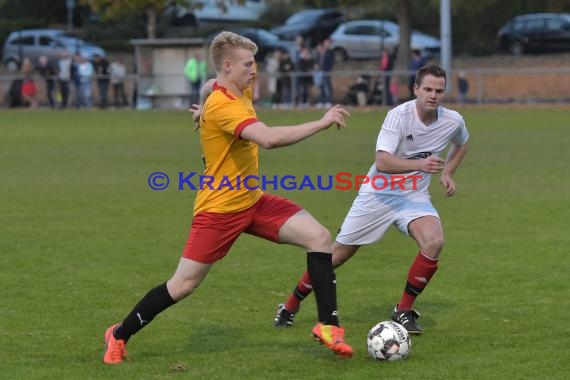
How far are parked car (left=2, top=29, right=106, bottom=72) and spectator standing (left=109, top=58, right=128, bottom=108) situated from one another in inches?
261

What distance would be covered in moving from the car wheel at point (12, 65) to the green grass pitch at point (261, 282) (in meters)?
27.6

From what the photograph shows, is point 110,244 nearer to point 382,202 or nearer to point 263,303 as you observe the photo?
point 263,303

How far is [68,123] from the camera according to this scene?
31.5 m

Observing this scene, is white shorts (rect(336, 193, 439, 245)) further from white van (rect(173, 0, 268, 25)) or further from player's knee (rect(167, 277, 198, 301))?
white van (rect(173, 0, 268, 25))

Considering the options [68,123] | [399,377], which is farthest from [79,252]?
[68,123]

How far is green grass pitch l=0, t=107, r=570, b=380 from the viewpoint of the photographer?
709 cm

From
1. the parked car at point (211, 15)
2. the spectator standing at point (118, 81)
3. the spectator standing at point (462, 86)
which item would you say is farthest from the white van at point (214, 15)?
the spectator standing at point (462, 86)

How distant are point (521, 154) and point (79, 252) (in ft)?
39.0

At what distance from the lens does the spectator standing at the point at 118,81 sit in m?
38.1

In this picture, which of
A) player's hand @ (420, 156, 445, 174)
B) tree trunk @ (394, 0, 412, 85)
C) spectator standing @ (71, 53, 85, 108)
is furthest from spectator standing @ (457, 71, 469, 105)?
player's hand @ (420, 156, 445, 174)

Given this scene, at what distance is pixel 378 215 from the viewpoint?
8.18 m

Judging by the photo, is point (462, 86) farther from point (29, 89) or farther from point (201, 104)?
point (201, 104)

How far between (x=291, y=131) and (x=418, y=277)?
6.64ft

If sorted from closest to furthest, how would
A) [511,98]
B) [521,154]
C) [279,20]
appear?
1. [521,154]
2. [511,98]
3. [279,20]
